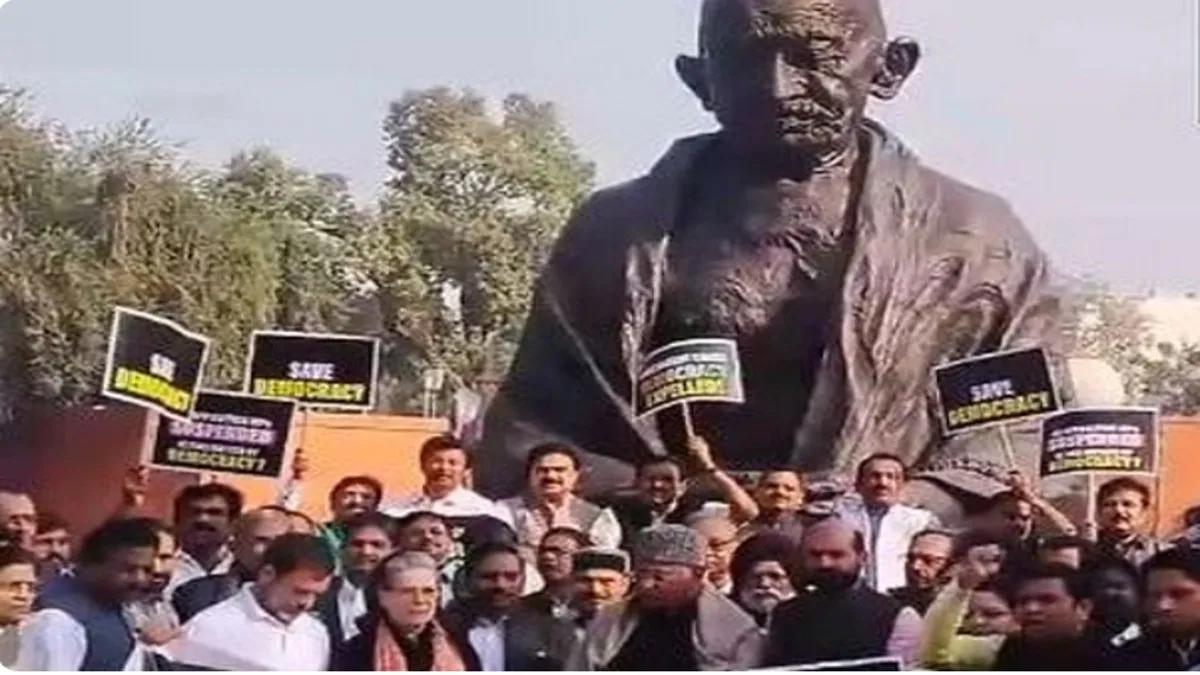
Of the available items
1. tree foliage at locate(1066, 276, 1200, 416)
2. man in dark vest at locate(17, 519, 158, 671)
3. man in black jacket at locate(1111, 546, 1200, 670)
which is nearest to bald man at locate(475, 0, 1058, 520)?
tree foliage at locate(1066, 276, 1200, 416)

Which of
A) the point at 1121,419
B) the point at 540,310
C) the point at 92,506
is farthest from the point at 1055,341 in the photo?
the point at 92,506

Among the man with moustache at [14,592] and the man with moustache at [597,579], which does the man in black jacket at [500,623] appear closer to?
the man with moustache at [597,579]

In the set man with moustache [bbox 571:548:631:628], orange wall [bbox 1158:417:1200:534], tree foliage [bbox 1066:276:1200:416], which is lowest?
man with moustache [bbox 571:548:631:628]

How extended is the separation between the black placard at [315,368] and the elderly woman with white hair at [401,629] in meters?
0.34

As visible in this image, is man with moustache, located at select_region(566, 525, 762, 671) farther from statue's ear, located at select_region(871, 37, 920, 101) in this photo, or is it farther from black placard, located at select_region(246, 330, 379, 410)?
statue's ear, located at select_region(871, 37, 920, 101)

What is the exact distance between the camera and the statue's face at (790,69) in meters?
6.05

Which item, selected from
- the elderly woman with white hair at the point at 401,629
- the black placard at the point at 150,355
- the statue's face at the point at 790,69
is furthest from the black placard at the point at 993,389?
the black placard at the point at 150,355

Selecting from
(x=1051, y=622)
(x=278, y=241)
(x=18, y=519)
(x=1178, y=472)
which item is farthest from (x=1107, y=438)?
(x=18, y=519)

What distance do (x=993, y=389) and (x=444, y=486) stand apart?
1087mm

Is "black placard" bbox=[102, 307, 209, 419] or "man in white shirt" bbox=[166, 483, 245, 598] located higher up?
"black placard" bbox=[102, 307, 209, 419]

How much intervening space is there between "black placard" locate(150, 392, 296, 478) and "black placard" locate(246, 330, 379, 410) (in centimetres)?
3

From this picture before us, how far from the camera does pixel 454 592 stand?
606 cm

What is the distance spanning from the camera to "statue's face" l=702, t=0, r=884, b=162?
19.9 ft

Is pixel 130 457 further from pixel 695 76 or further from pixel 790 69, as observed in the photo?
pixel 790 69
